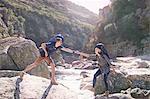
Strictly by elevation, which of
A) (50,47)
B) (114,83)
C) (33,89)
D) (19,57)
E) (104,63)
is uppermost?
(50,47)

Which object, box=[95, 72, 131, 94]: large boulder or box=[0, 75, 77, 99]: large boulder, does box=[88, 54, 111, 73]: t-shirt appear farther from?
box=[0, 75, 77, 99]: large boulder

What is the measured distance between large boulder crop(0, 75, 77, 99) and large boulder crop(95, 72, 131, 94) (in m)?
3.48

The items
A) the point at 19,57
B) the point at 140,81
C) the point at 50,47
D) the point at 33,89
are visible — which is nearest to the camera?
the point at 33,89

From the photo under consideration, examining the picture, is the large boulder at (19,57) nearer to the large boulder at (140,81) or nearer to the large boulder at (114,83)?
the large boulder at (114,83)

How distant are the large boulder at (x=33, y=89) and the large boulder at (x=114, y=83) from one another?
348 cm

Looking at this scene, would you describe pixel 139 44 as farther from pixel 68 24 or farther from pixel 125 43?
pixel 68 24

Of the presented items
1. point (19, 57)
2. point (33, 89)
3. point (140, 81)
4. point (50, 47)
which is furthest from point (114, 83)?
point (19, 57)

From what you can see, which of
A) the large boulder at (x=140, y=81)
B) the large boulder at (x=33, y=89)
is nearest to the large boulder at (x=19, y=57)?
the large boulder at (x=140, y=81)

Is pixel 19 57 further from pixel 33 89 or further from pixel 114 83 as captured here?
pixel 33 89

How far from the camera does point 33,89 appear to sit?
37.2ft

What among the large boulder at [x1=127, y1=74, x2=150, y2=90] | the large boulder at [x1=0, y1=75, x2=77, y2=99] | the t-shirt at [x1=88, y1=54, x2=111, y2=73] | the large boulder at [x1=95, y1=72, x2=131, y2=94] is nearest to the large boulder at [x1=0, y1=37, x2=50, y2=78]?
the large boulder at [x1=95, y1=72, x2=131, y2=94]

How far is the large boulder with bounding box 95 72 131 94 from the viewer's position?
1528 centimetres

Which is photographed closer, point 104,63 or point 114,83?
point 104,63

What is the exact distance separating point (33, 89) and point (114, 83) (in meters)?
5.19
